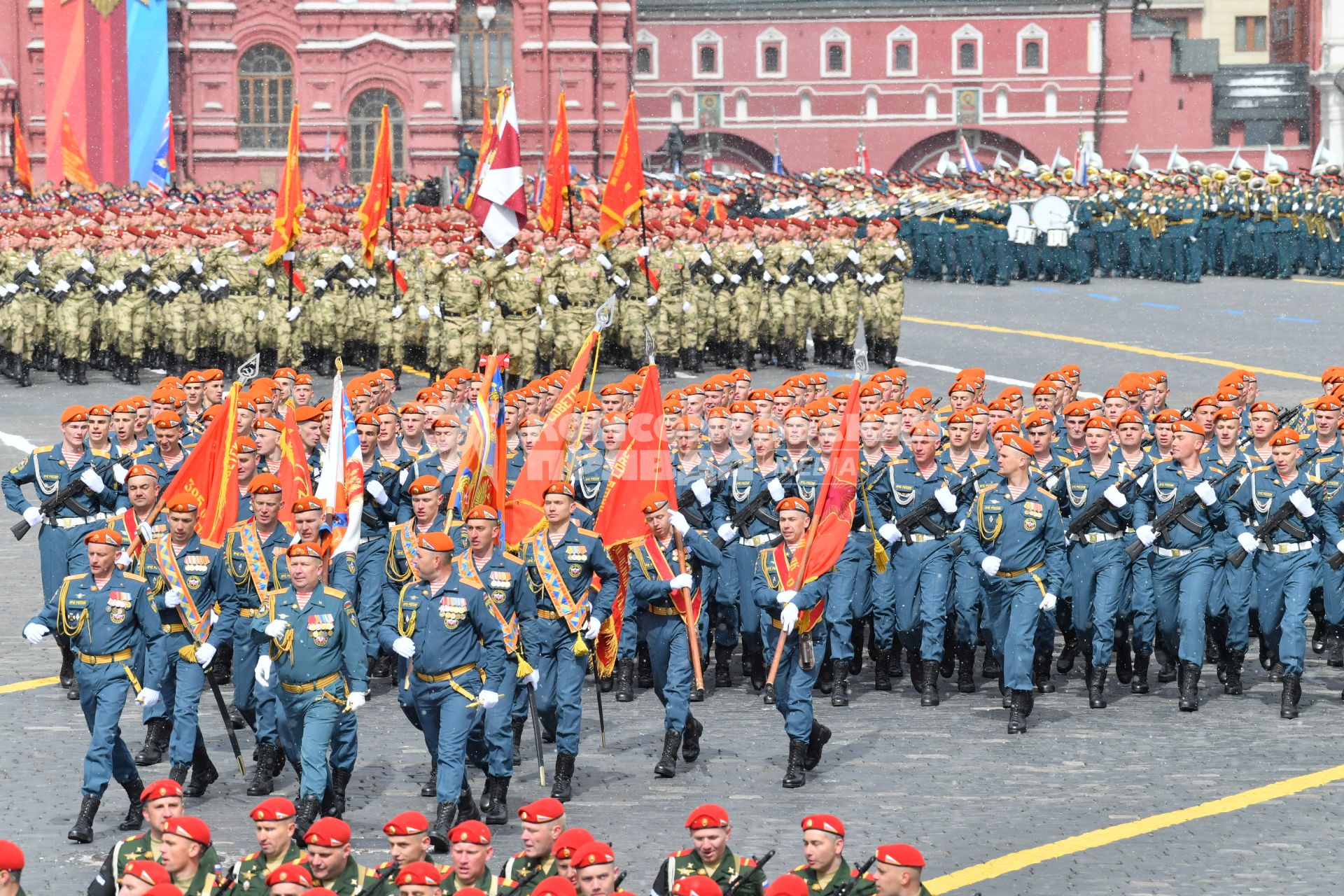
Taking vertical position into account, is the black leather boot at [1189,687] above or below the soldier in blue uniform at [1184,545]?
below

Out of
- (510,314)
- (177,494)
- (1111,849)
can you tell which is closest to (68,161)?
(510,314)

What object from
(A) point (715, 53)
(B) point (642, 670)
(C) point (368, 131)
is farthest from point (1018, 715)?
(A) point (715, 53)

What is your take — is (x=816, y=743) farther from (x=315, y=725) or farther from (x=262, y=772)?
(x=262, y=772)

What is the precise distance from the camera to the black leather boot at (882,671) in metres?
13.8

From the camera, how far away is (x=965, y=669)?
13.8m

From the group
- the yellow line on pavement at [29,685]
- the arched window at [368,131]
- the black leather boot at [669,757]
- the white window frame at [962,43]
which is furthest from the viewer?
the white window frame at [962,43]

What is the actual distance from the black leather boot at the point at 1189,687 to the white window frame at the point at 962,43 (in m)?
57.9

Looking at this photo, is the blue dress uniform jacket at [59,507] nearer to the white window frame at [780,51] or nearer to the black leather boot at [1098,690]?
the black leather boot at [1098,690]

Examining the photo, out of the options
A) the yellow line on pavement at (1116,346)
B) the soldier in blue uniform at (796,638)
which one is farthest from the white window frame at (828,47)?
the soldier in blue uniform at (796,638)

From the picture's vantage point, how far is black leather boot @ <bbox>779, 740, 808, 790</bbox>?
11.4 meters

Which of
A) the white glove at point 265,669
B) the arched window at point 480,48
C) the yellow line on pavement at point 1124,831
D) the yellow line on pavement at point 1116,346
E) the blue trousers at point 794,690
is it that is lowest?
the yellow line on pavement at point 1124,831

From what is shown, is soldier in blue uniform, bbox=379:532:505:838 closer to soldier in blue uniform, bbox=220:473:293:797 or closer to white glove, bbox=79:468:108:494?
soldier in blue uniform, bbox=220:473:293:797

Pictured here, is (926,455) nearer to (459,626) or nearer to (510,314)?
→ (459,626)

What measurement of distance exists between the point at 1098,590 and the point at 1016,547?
75 centimetres
